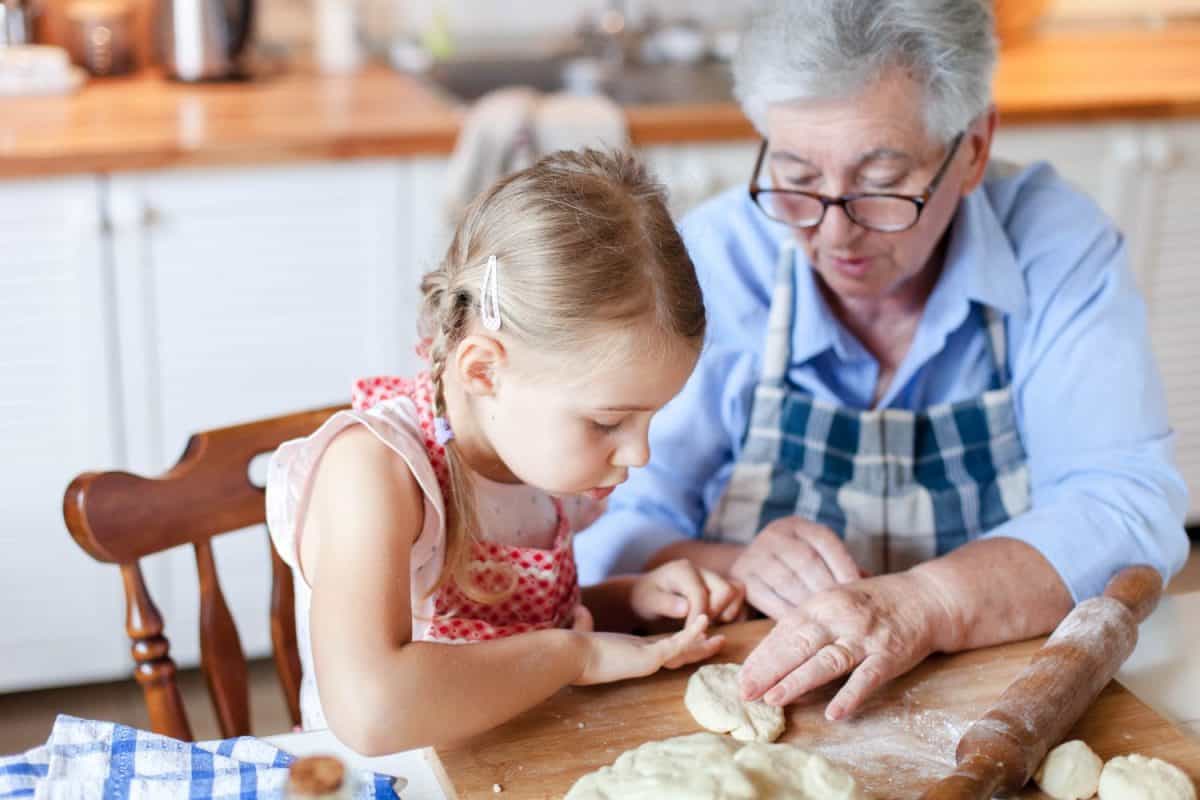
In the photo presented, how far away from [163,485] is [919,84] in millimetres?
827

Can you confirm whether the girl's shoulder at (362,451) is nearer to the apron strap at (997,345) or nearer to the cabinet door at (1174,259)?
the apron strap at (997,345)

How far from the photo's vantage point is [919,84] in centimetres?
144

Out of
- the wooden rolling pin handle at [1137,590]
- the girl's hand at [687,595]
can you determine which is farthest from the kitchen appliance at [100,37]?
the wooden rolling pin handle at [1137,590]

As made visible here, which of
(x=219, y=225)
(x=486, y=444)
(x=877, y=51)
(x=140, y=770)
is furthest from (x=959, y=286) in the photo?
(x=219, y=225)

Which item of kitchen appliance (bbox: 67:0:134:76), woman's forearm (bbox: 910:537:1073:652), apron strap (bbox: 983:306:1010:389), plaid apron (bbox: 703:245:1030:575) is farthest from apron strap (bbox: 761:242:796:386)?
kitchen appliance (bbox: 67:0:134:76)

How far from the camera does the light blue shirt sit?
4.83 ft

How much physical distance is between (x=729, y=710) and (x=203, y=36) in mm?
2020

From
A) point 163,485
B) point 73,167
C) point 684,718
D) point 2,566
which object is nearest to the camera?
point 684,718

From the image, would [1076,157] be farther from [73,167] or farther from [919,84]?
[73,167]

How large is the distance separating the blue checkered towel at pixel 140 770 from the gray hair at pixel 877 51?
2.62 ft

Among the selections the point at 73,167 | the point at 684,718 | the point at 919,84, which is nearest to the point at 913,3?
the point at 919,84

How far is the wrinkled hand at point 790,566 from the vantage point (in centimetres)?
133

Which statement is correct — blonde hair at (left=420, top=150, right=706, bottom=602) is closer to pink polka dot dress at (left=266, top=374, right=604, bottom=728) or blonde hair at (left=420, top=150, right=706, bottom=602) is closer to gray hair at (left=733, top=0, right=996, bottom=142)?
pink polka dot dress at (left=266, top=374, right=604, bottom=728)

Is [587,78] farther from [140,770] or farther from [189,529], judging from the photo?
[140,770]
